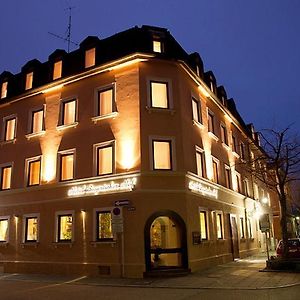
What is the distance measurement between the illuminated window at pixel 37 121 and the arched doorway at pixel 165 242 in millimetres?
9627

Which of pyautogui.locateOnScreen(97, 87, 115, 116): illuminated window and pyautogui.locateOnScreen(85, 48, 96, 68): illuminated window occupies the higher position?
pyautogui.locateOnScreen(85, 48, 96, 68): illuminated window

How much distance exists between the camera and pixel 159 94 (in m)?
20.7

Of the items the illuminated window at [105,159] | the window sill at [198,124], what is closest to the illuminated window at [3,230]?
the illuminated window at [105,159]

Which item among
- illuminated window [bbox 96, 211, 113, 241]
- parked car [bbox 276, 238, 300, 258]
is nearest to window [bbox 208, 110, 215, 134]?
parked car [bbox 276, 238, 300, 258]

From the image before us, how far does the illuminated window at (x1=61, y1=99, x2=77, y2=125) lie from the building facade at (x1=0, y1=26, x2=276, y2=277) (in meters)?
0.06

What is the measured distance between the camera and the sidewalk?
568 inches

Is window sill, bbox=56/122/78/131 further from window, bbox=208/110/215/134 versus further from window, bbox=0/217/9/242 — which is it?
window, bbox=208/110/215/134

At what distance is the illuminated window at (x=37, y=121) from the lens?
77.6 ft

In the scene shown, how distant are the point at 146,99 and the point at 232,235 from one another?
12.1 metres

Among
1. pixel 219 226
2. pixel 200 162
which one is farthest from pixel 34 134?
pixel 219 226

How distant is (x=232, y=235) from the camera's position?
26.0m

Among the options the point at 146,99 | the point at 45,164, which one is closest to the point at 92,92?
the point at 146,99

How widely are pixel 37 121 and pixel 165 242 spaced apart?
11.2 metres

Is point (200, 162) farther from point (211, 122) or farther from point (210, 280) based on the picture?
point (210, 280)
